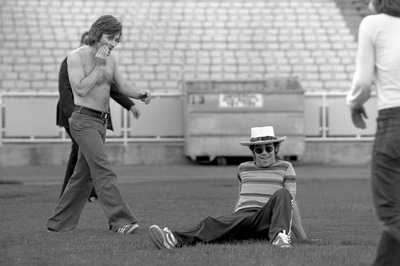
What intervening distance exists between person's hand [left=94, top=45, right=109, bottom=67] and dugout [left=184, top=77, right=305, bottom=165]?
1310cm

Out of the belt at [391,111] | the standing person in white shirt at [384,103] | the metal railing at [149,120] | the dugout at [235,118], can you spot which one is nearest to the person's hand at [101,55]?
the standing person in white shirt at [384,103]

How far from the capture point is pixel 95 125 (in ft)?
31.0

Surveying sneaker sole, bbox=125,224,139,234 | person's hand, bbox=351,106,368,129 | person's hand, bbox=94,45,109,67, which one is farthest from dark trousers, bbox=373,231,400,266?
person's hand, bbox=94,45,109,67

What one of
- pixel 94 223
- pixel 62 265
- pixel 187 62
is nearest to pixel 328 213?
pixel 94 223

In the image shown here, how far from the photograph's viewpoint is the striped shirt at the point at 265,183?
850 cm

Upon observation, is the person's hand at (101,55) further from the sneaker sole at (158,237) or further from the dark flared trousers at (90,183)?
the sneaker sole at (158,237)

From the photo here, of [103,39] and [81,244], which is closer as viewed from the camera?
[81,244]

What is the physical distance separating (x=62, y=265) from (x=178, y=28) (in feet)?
69.4

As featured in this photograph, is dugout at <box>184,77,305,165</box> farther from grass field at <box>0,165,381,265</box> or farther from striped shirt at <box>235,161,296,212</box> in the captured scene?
striped shirt at <box>235,161,296,212</box>

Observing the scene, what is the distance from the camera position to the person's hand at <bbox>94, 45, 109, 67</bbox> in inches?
362

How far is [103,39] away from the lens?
9289 mm

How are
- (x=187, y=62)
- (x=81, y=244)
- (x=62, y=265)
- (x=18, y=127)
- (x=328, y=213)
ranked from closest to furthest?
(x=62, y=265) → (x=81, y=244) → (x=328, y=213) → (x=18, y=127) → (x=187, y=62)

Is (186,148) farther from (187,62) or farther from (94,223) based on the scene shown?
(94,223)

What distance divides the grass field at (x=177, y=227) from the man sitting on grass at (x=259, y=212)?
0.43 feet
